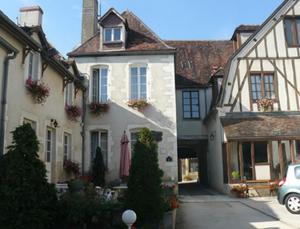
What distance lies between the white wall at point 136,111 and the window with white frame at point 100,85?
28 centimetres

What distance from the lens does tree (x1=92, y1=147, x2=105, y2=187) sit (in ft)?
46.3

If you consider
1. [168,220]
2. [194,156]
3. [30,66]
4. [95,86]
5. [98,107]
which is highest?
[95,86]

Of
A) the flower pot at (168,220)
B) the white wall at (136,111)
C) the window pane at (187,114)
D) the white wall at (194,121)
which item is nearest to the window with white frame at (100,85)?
the white wall at (136,111)

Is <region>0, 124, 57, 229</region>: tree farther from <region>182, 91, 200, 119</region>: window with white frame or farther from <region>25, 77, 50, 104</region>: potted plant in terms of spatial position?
<region>182, 91, 200, 119</region>: window with white frame

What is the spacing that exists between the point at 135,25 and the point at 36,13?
5.38 metres

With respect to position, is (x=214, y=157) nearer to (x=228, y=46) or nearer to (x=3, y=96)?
(x=228, y=46)

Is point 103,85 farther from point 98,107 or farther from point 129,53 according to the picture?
point 129,53

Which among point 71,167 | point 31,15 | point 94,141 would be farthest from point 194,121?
point 31,15

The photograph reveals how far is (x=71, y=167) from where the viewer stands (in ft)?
42.3

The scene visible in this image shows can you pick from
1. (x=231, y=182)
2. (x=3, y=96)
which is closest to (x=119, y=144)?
(x=231, y=182)

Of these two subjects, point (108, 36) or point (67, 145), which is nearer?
point (67, 145)

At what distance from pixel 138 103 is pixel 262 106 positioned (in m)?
5.49

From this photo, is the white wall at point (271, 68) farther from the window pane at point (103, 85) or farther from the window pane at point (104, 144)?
the window pane at point (104, 144)

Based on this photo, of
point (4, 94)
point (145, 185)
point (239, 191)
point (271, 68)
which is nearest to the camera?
point (145, 185)
